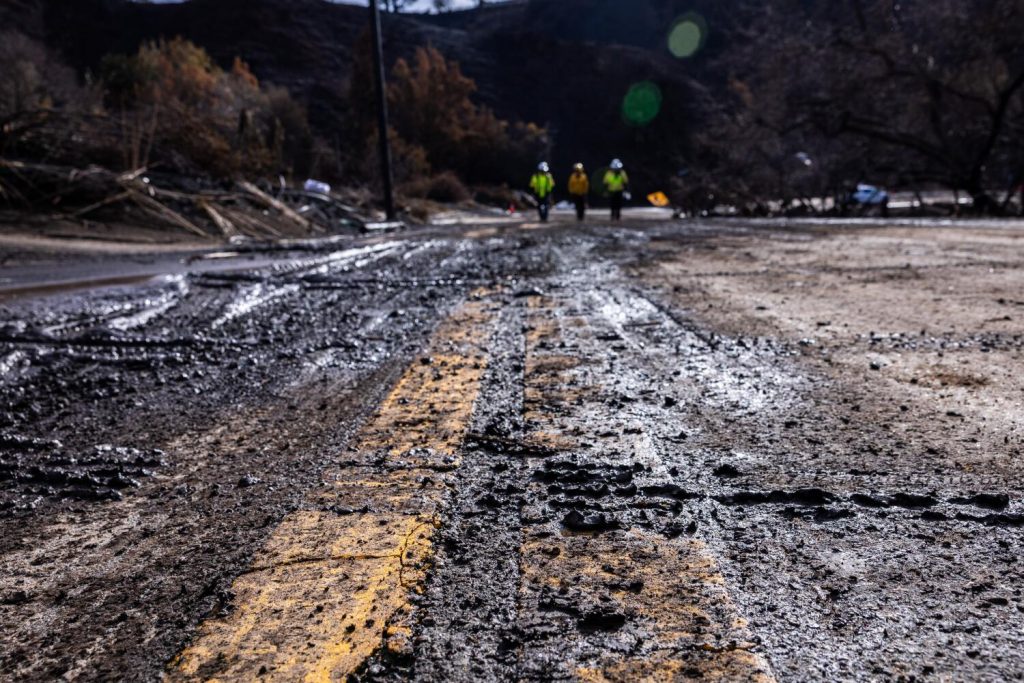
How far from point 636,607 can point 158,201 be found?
11.9m

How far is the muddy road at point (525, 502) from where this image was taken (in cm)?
93

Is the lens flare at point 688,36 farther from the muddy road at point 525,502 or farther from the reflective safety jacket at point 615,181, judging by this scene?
the muddy road at point 525,502

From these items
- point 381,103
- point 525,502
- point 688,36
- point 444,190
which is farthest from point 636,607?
point 688,36

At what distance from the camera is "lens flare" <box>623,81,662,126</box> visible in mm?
58812

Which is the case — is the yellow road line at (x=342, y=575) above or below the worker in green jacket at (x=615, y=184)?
below

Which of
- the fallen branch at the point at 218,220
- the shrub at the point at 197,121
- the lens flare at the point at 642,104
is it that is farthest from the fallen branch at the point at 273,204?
the lens flare at the point at 642,104

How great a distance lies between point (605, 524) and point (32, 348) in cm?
287

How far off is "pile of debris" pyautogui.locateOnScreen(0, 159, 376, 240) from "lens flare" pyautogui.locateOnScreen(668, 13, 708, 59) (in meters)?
65.3

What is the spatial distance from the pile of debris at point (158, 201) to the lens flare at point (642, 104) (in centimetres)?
5047

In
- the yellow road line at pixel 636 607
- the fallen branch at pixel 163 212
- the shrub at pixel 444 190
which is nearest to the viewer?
the yellow road line at pixel 636 607

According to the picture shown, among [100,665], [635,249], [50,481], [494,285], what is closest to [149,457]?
[50,481]

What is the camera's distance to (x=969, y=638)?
2.96ft

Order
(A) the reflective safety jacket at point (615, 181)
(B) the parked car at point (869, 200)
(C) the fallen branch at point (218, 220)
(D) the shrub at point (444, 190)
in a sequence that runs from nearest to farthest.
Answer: (C) the fallen branch at point (218, 220)
(B) the parked car at point (869, 200)
(A) the reflective safety jacket at point (615, 181)
(D) the shrub at point (444, 190)

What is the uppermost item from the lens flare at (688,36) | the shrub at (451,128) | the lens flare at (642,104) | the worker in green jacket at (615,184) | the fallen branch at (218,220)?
the lens flare at (688,36)
